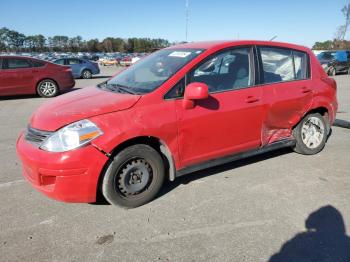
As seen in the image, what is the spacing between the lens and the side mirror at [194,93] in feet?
11.6

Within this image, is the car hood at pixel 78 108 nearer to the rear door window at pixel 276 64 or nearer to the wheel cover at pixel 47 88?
the rear door window at pixel 276 64

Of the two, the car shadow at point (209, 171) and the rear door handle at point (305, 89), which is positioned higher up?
the rear door handle at point (305, 89)

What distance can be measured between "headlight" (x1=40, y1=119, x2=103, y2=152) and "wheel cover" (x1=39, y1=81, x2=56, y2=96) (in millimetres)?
9492

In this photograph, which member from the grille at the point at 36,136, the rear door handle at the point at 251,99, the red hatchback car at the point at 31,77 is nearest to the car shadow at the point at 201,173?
the grille at the point at 36,136

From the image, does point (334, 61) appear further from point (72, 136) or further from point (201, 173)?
point (72, 136)

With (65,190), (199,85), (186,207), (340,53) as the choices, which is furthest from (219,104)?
(340,53)

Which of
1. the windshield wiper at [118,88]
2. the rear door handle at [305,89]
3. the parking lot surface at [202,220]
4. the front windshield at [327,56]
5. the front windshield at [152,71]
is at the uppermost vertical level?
the front windshield at [327,56]

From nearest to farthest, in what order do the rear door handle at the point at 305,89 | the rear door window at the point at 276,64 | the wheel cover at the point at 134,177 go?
the wheel cover at the point at 134,177
the rear door window at the point at 276,64
the rear door handle at the point at 305,89

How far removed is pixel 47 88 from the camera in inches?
478

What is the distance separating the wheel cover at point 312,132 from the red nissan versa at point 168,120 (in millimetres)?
112

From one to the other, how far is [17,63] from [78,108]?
918cm

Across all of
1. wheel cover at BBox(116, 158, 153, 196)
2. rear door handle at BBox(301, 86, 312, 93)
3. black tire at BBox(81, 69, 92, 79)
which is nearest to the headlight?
wheel cover at BBox(116, 158, 153, 196)

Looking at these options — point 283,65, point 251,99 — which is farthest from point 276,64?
point 251,99

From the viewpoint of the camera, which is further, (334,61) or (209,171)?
(334,61)
